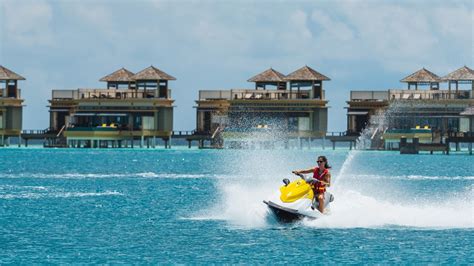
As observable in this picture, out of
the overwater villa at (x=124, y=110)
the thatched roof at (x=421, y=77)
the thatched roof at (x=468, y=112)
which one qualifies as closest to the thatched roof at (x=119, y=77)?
the overwater villa at (x=124, y=110)

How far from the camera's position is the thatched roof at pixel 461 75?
12662 centimetres

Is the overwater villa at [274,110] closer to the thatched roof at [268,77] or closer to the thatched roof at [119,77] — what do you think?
the thatched roof at [268,77]

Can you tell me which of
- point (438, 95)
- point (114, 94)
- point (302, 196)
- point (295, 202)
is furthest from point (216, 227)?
point (114, 94)

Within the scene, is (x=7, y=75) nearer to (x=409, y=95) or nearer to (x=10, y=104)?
(x=10, y=104)

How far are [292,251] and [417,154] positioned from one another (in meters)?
94.7

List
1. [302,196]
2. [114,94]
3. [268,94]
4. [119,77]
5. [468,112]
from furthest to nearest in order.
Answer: [119,77] < [114,94] < [268,94] < [468,112] < [302,196]

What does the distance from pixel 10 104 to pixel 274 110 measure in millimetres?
28250

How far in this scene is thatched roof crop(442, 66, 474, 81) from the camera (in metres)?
127

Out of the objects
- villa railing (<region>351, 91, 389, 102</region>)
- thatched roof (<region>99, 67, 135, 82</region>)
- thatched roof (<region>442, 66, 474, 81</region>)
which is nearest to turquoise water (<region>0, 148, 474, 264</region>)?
thatched roof (<region>442, 66, 474, 81</region>)

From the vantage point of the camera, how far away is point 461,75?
126688mm

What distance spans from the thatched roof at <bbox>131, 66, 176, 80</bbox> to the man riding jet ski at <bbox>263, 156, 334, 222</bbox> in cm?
9809

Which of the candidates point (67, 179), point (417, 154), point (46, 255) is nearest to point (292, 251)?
point (46, 255)

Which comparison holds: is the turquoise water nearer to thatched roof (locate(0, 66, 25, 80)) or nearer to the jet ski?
the jet ski

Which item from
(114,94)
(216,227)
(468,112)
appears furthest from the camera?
(114,94)
